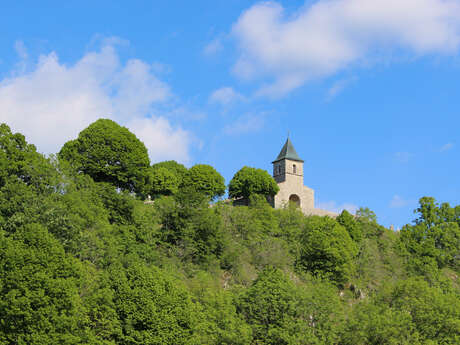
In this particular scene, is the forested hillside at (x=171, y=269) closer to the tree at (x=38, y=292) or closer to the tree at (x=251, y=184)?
the tree at (x=38, y=292)

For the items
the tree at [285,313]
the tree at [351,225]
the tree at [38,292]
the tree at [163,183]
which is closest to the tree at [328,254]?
the tree at [351,225]

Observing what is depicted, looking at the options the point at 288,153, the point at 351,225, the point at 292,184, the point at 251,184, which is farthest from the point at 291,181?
the point at 351,225

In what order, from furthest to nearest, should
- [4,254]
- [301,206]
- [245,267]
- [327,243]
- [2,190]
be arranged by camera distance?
1. [301,206]
2. [327,243]
3. [245,267]
4. [2,190]
5. [4,254]

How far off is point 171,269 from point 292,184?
3470 centimetres

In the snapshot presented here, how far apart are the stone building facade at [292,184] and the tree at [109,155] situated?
2104 cm

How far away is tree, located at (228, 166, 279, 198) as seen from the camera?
219 ft

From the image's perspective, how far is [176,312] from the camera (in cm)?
3400

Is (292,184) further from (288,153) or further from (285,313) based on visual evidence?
(285,313)

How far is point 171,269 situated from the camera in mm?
40219

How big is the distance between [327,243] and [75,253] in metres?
23.3

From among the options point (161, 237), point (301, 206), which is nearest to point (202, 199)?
point (161, 237)

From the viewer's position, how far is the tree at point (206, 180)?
2564 inches

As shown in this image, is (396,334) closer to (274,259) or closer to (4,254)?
(274,259)

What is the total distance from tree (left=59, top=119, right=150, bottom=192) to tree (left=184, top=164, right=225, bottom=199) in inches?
447
